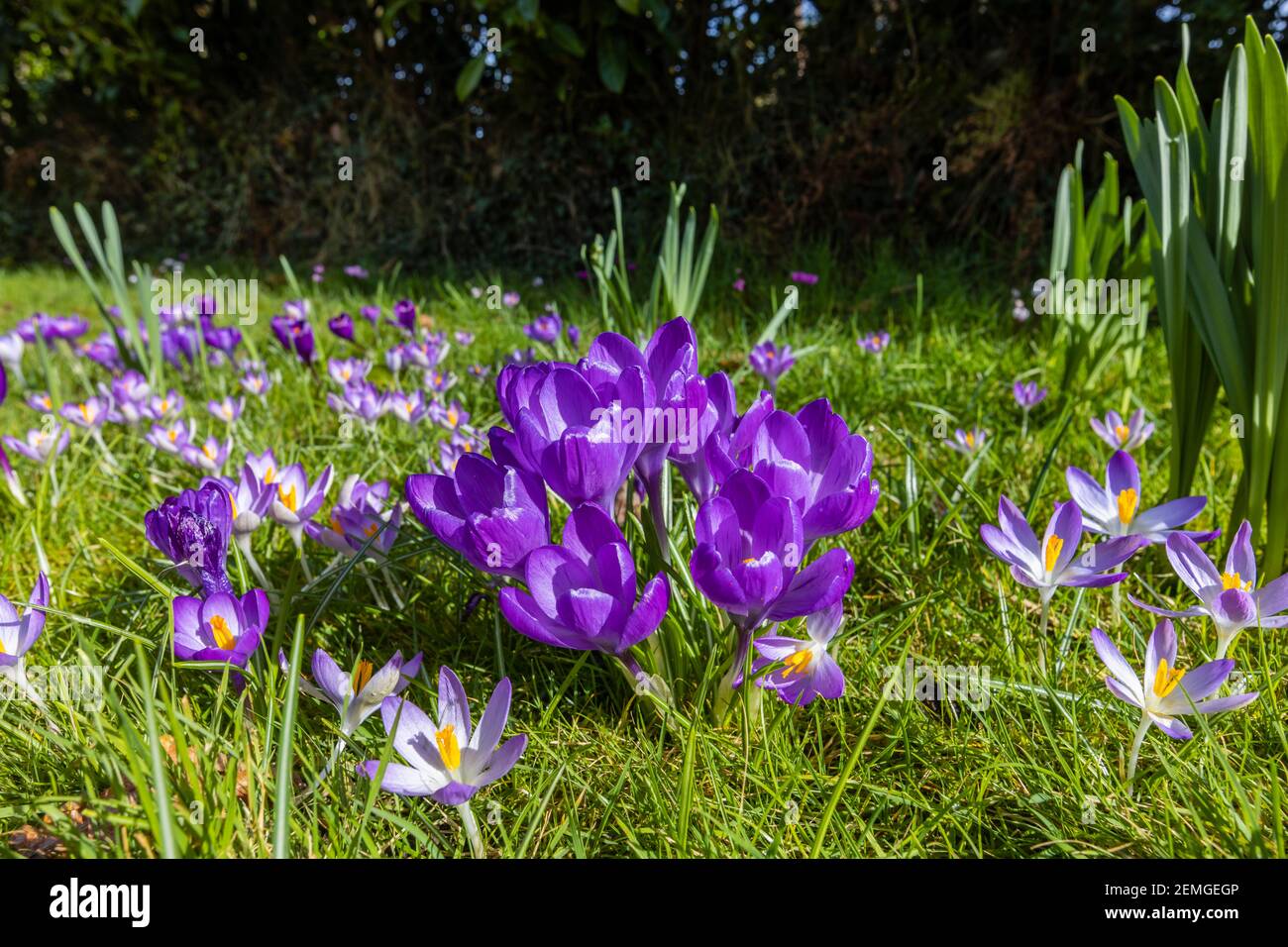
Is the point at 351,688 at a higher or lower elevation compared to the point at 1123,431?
lower

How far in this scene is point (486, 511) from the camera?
766 millimetres

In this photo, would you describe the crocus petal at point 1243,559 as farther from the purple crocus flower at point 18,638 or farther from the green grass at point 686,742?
Answer: the purple crocus flower at point 18,638

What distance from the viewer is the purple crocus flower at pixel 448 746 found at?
2.27 ft

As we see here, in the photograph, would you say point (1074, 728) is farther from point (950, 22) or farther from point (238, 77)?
point (238, 77)

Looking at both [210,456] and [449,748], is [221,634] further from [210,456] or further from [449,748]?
[210,456]

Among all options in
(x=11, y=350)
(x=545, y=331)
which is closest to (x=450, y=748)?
(x=545, y=331)

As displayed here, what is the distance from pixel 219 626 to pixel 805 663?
62 cm

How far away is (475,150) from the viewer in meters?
5.09

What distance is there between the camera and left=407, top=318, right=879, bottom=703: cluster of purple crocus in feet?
2.26

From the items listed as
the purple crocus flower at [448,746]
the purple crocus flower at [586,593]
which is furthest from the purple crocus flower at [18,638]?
the purple crocus flower at [586,593]

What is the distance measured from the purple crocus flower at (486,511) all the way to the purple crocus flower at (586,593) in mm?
29

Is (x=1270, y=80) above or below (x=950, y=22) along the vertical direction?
below
